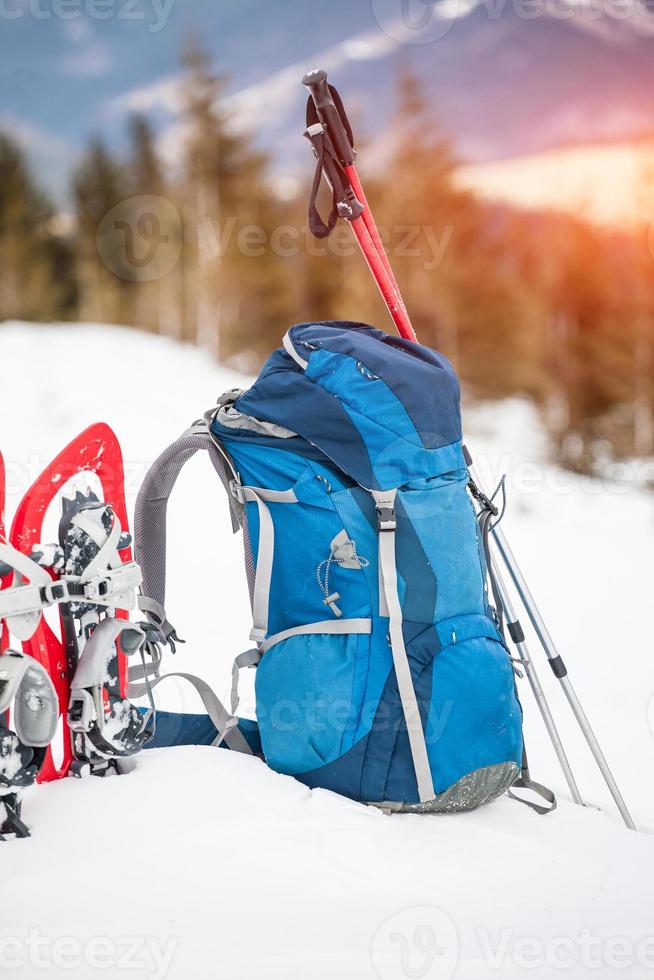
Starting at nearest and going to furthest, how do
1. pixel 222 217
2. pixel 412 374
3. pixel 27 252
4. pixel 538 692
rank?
pixel 412 374
pixel 538 692
pixel 222 217
pixel 27 252

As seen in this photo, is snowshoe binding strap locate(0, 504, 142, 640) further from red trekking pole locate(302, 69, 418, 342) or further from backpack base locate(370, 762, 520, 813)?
red trekking pole locate(302, 69, 418, 342)

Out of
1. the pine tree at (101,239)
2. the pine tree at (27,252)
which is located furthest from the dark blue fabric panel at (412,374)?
the pine tree at (101,239)

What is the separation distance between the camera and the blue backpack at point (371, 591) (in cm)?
176

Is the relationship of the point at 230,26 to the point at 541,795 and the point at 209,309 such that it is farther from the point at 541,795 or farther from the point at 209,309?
the point at 541,795

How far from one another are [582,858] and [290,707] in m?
0.68

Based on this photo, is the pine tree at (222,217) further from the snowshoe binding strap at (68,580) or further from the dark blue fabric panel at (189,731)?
the snowshoe binding strap at (68,580)

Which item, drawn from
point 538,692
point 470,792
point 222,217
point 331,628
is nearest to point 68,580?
point 331,628

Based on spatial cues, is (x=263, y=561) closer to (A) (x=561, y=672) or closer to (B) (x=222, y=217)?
(A) (x=561, y=672)

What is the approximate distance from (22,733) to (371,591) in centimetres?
75

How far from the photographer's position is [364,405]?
1.79 metres

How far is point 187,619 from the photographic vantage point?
373 centimetres

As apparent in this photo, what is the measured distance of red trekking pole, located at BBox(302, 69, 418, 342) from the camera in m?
2.19

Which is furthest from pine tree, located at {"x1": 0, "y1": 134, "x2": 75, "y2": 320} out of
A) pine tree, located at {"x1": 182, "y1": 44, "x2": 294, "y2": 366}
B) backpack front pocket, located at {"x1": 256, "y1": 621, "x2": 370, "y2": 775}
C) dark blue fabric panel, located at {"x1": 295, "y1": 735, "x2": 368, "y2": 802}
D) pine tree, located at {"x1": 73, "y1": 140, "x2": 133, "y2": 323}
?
dark blue fabric panel, located at {"x1": 295, "y1": 735, "x2": 368, "y2": 802}

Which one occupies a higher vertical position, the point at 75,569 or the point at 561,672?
the point at 75,569
